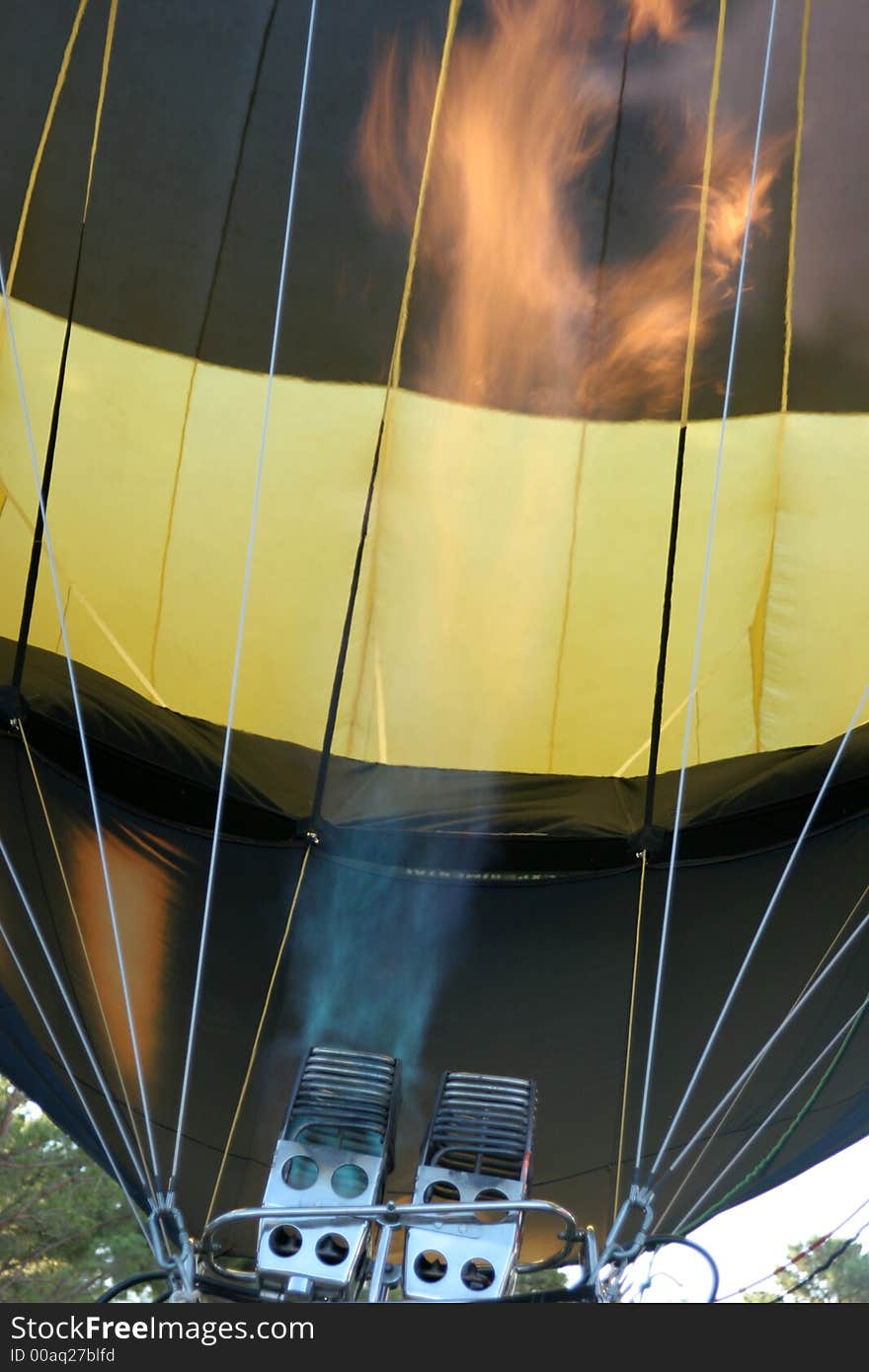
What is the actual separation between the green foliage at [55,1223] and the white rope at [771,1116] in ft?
22.5

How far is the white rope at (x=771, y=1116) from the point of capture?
318 centimetres

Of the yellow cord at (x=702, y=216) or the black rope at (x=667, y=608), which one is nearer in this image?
the black rope at (x=667, y=608)

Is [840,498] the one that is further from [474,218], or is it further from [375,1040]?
[375,1040]

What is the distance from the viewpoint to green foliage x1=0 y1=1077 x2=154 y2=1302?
9.57m

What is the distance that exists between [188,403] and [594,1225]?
9.22ft

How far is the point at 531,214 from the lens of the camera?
5.11 meters

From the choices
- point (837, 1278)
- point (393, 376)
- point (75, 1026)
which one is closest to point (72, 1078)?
point (75, 1026)

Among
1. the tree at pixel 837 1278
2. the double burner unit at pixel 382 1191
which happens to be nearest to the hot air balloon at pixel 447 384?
the double burner unit at pixel 382 1191

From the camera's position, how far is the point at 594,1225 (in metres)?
3.25

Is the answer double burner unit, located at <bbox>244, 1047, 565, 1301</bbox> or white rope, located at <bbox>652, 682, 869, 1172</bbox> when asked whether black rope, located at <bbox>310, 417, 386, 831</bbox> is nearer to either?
white rope, located at <bbox>652, 682, 869, 1172</bbox>

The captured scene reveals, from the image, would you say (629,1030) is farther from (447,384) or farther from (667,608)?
(447,384)

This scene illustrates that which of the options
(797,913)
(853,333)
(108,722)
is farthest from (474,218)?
(797,913)

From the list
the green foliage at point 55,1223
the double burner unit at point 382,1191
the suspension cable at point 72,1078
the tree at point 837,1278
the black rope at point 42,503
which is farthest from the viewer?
the tree at point 837,1278

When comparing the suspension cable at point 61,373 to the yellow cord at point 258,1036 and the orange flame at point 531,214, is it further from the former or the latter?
the yellow cord at point 258,1036
